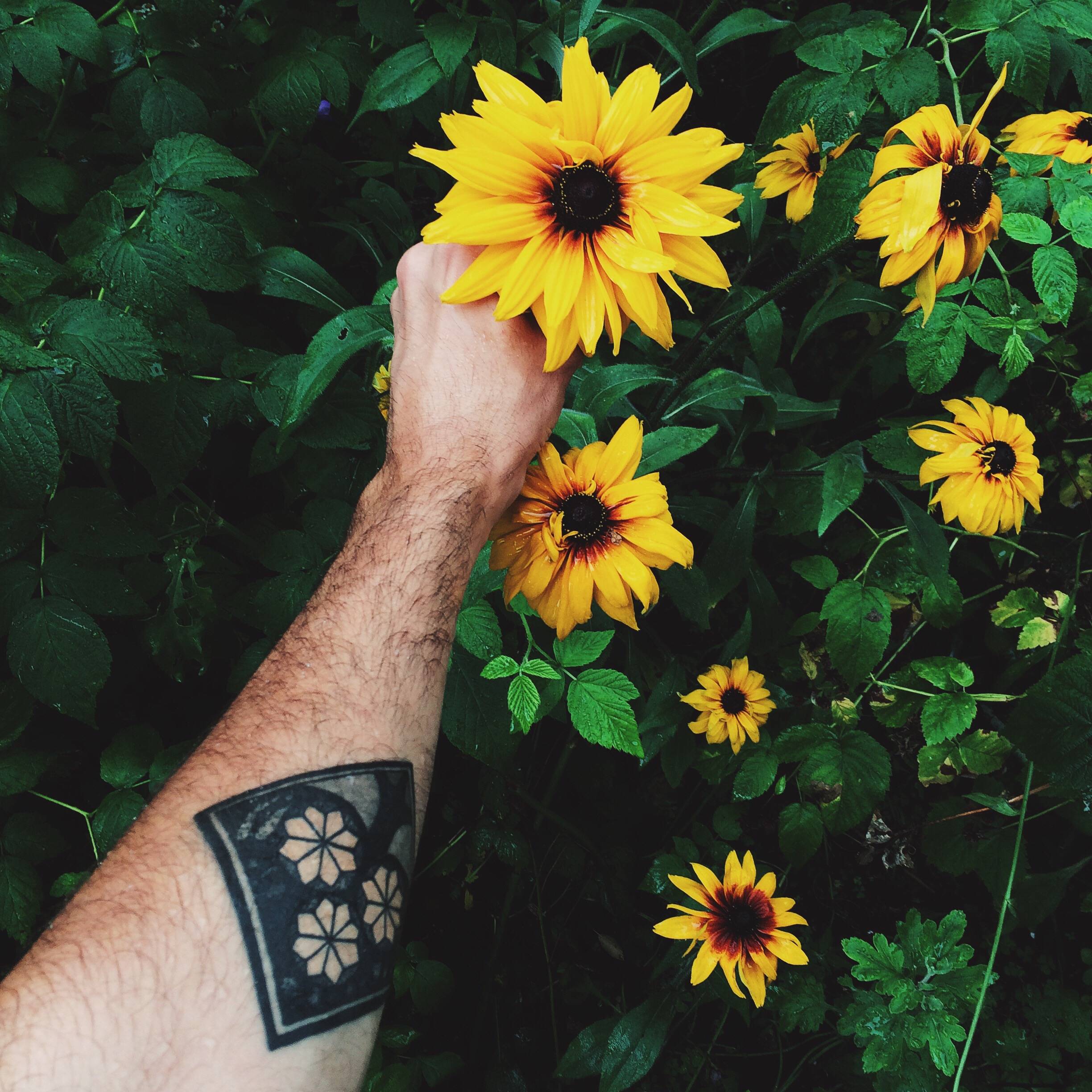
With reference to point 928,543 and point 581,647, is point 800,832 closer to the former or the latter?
point 928,543

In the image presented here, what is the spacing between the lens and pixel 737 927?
4.14 feet

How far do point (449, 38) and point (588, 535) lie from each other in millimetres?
816

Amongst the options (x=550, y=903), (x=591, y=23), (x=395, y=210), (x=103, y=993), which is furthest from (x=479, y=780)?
(x=591, y=23)

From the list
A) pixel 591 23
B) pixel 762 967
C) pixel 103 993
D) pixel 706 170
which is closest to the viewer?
pixel 103 993

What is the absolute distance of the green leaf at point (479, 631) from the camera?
98 cm

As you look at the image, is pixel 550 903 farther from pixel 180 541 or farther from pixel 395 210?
pixel 395 210

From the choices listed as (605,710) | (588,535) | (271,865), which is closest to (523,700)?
(605,710)

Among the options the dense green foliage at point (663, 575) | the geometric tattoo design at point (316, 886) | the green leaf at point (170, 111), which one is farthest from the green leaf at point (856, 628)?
the green leaf at point (170, 111)

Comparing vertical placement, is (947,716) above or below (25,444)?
below

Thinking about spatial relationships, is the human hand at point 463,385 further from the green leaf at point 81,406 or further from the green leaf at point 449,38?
the green leaf at point 449,38

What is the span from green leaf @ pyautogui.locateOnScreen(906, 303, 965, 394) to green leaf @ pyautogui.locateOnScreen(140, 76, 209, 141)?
119 cm

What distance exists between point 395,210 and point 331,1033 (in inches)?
56.3

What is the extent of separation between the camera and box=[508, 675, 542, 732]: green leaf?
0.90 metres

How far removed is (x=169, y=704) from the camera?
62.4 inches
